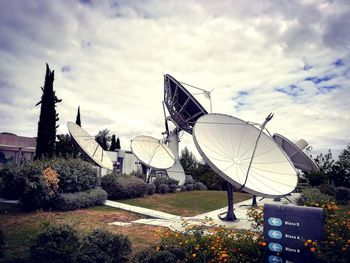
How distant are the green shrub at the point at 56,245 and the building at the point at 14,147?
40782 millimetres

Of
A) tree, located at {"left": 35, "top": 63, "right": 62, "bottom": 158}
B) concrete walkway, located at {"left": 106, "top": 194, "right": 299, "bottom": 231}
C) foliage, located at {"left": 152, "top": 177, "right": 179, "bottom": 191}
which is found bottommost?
concrete walkway, located at {"left": 106, "top": 194, "right": 299, "bottom": 231}

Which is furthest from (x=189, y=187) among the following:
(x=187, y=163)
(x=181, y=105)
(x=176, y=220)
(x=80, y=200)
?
(x=187, y=163)

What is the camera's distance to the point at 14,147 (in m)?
45.5

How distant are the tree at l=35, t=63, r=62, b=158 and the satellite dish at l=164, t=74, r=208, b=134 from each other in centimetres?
1253

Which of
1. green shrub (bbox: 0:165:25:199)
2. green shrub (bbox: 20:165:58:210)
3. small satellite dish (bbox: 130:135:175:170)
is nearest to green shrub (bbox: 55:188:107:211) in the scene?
green shrub (bbox: 20:165:58:210)

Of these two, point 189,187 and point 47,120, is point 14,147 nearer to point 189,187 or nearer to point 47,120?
point 47,120

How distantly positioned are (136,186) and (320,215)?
19597 mm

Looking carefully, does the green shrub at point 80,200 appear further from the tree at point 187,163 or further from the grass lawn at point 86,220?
the tree at point 187,163

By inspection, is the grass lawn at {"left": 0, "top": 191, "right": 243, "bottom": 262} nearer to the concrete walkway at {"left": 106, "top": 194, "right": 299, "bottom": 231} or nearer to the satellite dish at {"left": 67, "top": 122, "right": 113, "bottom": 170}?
the concrete walkway at {"left": 106, "top": 194, "right": 299, "bottom": 231}

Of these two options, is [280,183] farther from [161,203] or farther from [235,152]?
[161,203]

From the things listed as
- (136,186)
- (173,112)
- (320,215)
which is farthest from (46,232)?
(173,112)

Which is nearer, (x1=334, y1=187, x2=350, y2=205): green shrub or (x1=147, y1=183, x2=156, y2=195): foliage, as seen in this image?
(x1=334, y1=187, x2=350, y2=205): green shrub

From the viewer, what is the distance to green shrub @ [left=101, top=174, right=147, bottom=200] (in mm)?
23536

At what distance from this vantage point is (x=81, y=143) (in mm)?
26469
